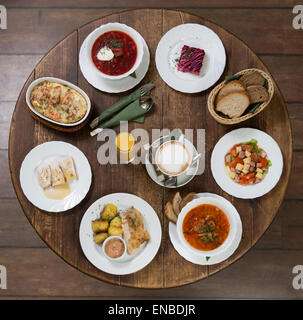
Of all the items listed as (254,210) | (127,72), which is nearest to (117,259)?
(254,210)

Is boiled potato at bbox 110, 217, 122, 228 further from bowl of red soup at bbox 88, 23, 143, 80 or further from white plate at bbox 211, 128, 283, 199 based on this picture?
bowl of red soup at bbox 88, 23, 143, 80

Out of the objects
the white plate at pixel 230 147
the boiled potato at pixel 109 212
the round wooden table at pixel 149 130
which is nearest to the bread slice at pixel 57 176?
the round wooden table at pixel 149 130

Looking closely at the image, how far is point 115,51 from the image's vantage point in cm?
209

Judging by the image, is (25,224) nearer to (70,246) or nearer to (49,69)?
(70,246)

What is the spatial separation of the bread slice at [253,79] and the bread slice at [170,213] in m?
0.82

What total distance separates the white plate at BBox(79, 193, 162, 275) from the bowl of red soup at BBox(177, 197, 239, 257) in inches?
7.1

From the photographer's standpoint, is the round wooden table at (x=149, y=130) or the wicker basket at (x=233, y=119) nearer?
the wicker basket at (x=233, y=119)

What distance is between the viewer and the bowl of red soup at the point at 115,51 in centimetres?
209

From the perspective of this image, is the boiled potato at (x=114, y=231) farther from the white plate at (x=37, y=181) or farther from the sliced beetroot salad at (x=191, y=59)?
the sliced beetroot salad at (x=191, y=59)

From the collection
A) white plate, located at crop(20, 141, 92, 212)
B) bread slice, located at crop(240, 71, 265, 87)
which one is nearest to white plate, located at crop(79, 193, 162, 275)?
white plate, located at crop(20, 141, 92, 212)

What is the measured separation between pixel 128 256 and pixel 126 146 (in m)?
0.64

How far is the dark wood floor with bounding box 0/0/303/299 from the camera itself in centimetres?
298

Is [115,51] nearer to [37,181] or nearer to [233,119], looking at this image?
[233,119]

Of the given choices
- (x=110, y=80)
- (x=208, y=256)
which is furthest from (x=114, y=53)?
(x=208, y=256)
